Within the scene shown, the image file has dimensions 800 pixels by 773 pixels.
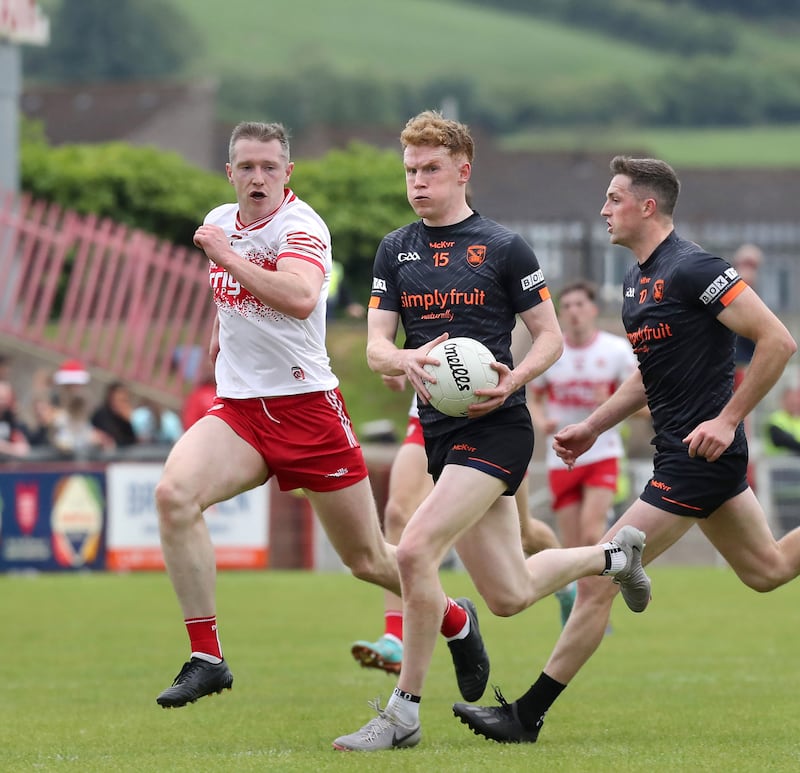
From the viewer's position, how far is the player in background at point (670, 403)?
291 inches

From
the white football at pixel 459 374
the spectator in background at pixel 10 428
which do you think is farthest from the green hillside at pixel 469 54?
the white football at pixel 459 374

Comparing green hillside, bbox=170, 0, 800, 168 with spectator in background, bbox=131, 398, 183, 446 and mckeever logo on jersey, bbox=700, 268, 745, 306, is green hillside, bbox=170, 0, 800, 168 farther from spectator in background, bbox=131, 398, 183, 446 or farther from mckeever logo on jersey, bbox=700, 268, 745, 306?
mckeever logo on jersey, bbox=700, 268, 745, 306

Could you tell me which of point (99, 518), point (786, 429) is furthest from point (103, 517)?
point (786, 429)

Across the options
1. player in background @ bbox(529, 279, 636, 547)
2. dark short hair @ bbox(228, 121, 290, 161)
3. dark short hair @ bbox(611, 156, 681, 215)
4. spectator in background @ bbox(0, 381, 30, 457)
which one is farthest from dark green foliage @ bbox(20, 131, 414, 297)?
dark short hair @ bbox(611, 156, 681, 215)

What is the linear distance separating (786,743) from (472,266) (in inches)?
96.6

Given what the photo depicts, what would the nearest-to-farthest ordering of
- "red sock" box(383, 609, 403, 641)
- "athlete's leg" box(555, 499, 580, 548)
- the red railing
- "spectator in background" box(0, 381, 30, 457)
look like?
"red sock" box(383, 609, 403, 641) → "athlete's leg" box(555, 499, 580, 548) → "spectator in background" box(0, 381, 30, 457) → the red railing

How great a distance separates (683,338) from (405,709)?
2.01 metres

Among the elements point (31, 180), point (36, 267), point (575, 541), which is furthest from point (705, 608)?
point (31, 180)

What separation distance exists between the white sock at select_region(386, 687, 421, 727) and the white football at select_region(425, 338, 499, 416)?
Answer: 4.07 feet

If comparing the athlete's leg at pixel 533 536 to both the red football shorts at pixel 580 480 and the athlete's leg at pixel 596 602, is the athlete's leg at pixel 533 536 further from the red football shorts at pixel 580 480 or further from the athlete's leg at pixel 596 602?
the athlete's leg at pixel 596 602

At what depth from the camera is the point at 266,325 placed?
25.4ft

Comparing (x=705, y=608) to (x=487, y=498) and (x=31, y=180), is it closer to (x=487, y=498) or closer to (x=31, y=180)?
(x=487, y=498)

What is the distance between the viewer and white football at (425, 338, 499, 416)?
718 centimetres

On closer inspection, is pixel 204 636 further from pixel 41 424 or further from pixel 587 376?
pixel 41 424
